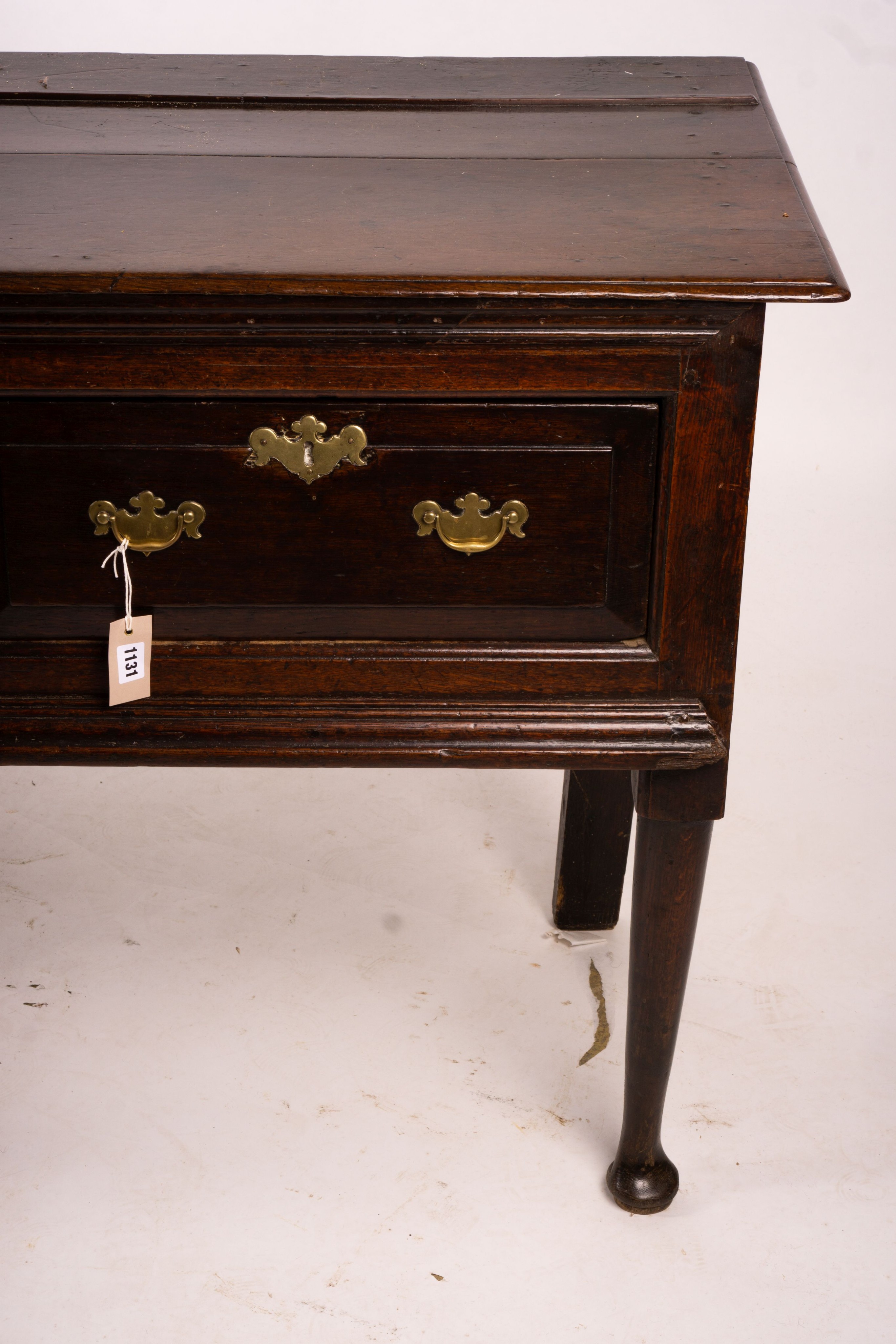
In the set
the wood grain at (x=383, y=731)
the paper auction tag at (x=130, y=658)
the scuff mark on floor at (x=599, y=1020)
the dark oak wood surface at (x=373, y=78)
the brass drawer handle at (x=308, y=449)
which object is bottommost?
the scuff mark on floor at (x=599, y=1020)

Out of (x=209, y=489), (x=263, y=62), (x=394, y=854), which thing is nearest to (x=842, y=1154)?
(x=394, y=854)

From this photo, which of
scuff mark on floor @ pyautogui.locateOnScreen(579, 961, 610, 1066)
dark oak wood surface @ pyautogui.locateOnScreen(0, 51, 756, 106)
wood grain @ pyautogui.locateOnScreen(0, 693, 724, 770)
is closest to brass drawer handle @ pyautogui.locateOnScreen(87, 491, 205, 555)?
wood grain @ pyautogui.locateOnScreen(0, 693, 724, 770)

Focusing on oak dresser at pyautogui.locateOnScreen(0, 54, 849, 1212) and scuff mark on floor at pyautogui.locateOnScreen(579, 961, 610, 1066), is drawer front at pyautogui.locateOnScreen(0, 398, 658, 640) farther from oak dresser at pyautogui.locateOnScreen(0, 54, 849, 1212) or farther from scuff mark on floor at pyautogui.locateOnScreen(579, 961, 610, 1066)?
scuff mark on floor at pyautogui.locateOnScreen(579, 961, 610, 1066)

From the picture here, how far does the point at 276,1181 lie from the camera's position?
145cm

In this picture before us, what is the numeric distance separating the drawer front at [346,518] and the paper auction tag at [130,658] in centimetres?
2

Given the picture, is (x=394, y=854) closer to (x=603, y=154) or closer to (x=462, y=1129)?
(x=462, y=1129)

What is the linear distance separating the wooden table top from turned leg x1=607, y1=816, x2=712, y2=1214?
1.60 ft

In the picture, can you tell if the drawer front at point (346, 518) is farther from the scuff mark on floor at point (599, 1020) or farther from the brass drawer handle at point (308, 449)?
the scuff mark on floor at point (599, 1020)

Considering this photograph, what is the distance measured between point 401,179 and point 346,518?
14.5 inches

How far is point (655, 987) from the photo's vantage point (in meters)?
1.32

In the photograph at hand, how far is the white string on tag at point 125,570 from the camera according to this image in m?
1.13

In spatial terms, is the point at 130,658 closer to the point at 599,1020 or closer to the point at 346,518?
the point at 346,518

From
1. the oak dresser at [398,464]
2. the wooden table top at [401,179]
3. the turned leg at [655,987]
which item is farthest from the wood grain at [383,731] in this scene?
the wooden table top at [401,179]

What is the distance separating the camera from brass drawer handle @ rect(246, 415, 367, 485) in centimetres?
110
